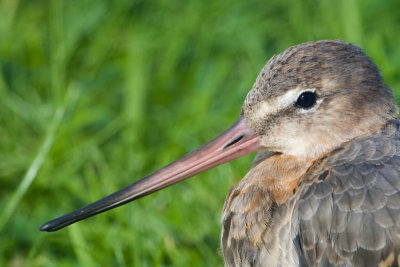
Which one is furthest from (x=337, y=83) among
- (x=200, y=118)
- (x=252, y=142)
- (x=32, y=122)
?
(x=32, y=122)

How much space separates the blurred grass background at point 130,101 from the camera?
4.05 metres

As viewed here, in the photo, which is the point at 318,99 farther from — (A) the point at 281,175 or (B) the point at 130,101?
(B) the point at 130,101

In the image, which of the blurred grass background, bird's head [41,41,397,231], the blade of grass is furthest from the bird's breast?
the blade of grass

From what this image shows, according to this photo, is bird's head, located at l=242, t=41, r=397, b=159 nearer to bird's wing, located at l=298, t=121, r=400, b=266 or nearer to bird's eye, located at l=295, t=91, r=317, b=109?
bird's eye, located at l=295, t=91, r=317, b=109

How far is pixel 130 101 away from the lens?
515 cm

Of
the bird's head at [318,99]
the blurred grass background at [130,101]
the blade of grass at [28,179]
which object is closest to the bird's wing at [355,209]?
the bird's head at [318,99]

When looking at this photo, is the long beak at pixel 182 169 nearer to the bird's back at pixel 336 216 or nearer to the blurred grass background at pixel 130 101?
the bird's back at pixel 336 216

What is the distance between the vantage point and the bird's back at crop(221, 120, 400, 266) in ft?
9.55

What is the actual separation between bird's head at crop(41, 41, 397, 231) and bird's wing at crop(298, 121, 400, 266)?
0.44 feet

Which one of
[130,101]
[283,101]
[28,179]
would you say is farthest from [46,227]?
[130,101]

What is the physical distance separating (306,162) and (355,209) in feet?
1.19

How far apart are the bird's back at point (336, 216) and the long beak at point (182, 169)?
21 centimetres

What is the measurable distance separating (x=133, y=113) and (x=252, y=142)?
1.86 meters

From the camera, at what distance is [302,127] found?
128 inches
